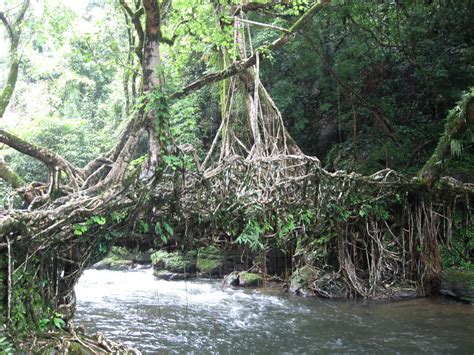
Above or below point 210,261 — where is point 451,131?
above

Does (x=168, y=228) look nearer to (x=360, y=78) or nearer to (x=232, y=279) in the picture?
(x=232, y=279)

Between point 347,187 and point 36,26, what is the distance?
6.47 meters

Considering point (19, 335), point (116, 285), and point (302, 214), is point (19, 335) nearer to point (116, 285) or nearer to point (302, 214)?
point (302, 214)

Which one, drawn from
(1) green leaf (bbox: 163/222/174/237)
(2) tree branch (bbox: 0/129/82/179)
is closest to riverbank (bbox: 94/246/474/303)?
(1) green leaf (bbox: 163/222/174/237)

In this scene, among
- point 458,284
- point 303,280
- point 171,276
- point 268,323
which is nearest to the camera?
point 268,323

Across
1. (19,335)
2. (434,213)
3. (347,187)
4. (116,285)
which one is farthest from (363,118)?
(19,335)

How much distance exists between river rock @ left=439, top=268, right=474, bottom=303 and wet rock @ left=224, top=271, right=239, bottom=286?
466 centimetres

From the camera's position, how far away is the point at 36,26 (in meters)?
8.20

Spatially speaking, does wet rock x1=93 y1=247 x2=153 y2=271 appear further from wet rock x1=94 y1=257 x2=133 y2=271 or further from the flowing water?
the flowing water

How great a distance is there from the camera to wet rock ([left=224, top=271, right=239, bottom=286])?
10.8 m

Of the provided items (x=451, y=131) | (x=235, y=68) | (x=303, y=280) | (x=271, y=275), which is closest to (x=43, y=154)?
(x=235, y=68)

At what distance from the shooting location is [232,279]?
10.8 m

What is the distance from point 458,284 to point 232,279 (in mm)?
5089

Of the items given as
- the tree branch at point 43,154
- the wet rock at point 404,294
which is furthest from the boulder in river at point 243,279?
the tree branch at point 43,154
